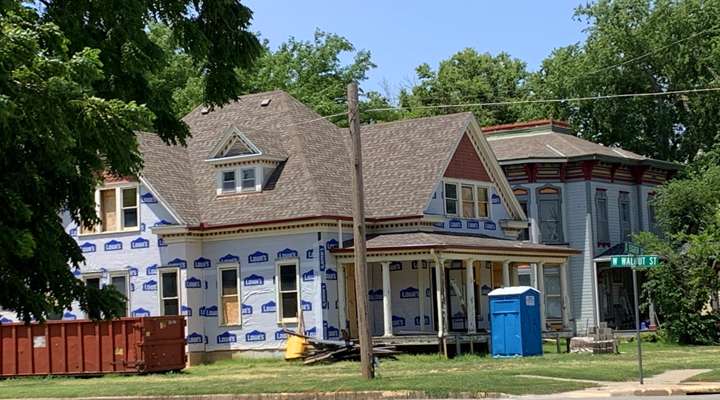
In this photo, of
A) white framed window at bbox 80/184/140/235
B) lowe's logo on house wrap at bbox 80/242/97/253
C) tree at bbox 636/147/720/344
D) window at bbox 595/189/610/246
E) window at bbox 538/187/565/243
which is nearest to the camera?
tree at bbox 636/147/720/344

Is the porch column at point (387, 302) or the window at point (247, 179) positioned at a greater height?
the window at point (247, 179)

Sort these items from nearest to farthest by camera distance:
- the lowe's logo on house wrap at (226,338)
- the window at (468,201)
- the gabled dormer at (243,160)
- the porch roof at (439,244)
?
1. the porch roof at (439,244)
2. the lowe's logo on house wrap at (226,338)
3. the gabled dormer at (243,160)
4. the window at (468,201)

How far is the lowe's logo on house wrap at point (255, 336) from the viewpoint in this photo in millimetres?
41312

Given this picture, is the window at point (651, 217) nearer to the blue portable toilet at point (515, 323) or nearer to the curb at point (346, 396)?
the blue portable toilet at point (515, 323)

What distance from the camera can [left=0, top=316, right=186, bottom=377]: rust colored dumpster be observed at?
35.4 metres

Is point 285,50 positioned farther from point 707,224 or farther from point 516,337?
point 516,337

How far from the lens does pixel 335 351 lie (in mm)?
37156

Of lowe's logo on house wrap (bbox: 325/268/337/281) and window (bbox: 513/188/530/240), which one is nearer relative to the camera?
lowe's logo on house wrap (bbox: 325/268/337/281)

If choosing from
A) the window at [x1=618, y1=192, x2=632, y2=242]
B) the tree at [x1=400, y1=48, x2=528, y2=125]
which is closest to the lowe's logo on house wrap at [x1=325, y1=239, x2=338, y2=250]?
the window at [x1=618, y1=192, x2=632, y2=242]

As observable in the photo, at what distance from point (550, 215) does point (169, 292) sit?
17487 mm

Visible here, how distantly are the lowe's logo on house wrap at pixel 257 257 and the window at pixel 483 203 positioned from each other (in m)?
8.51

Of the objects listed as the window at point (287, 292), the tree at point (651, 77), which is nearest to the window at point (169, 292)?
the window at point (287, 292)

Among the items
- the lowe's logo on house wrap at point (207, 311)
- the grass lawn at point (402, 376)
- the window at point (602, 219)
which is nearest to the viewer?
the grass lawn at point (402, 376)

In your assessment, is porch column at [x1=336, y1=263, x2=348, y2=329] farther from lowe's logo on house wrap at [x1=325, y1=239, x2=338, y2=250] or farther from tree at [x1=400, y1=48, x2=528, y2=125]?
tree at [x1=400, y1=48, x2=528, y2=125]
